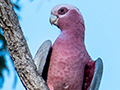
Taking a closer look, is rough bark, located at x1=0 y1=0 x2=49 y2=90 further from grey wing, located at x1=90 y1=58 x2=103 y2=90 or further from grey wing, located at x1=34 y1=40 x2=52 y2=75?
grey wing, located at x1=90 y1=58 x2=103 y2=90

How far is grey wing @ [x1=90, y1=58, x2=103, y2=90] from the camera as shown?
219 cm

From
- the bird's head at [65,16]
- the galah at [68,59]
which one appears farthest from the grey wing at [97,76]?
the bird's head at [65,16]

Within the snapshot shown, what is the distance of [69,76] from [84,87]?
18cm

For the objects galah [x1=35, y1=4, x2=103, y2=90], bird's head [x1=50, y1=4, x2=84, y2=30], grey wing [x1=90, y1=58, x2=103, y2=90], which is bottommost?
grey wing [x1=90, y1=58, x2=103, y2=90]

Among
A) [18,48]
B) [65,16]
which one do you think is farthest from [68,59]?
[18,48]

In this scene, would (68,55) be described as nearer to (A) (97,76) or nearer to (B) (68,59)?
(B) (68,59)

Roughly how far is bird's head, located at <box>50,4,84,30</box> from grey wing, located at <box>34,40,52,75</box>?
0.18 metres

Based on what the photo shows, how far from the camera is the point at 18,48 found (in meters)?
1.83

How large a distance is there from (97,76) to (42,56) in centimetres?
42

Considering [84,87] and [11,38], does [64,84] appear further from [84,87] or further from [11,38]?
[11,38]

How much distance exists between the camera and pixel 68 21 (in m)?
2.36

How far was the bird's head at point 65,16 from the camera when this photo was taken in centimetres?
236

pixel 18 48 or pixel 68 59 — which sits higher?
pixel 18 48

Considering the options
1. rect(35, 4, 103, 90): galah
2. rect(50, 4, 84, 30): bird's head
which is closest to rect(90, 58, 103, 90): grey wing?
rect(35, 4, 103, 90): galah
